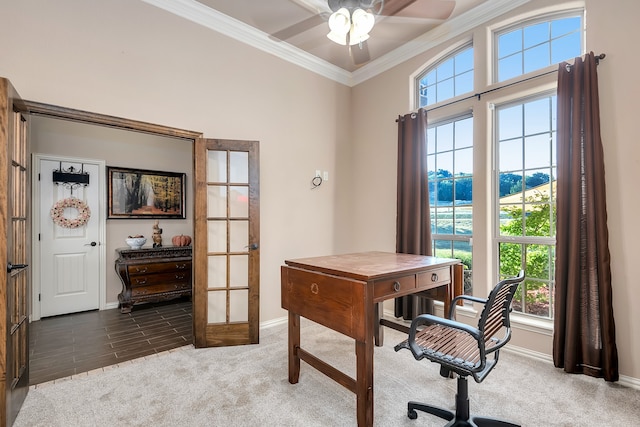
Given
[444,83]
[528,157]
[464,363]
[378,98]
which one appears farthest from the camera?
[378,98]

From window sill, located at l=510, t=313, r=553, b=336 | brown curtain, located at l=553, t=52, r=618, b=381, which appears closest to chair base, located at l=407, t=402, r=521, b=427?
brown curtain, located at l=553, t=52, r=618, b=381

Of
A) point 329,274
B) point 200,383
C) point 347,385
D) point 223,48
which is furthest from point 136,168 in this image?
point 347,385

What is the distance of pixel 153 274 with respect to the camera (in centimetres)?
434

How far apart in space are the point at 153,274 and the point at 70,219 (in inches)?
50.0

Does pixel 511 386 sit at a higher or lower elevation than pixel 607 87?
lower

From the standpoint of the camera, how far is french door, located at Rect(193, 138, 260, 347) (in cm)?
304

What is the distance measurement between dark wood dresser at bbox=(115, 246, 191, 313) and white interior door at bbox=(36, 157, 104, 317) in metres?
0.38

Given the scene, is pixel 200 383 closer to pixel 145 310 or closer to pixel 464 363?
pixel 464 363

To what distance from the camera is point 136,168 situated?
4.65 meters

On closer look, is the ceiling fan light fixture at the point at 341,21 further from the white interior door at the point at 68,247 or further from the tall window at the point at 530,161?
the white interior door at the point at 68,247

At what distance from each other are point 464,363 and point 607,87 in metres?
2.44

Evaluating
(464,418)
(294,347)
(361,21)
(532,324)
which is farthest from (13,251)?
(532,324)

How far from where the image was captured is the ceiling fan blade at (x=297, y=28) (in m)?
3.11

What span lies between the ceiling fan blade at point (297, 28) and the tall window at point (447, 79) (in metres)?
1.43
